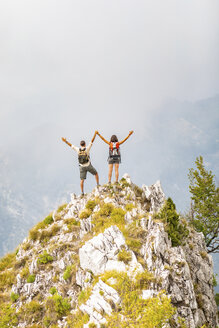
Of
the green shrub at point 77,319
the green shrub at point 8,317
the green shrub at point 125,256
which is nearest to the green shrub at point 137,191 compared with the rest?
the green shrub at point 125,256

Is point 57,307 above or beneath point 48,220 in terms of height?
beneath

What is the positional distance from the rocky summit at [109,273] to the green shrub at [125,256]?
0.05 m

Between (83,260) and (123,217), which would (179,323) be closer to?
(83,260)

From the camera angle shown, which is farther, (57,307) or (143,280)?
(57,307)

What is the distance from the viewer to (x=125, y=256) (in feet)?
31.0

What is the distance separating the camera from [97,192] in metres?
16.6

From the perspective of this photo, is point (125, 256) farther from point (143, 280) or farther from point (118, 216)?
point (118, 216)

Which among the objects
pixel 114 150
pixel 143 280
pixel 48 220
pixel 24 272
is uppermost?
pixel 114 150

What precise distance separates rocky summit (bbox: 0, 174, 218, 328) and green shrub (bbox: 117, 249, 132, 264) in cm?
5

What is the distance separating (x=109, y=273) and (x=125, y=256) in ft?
3.50

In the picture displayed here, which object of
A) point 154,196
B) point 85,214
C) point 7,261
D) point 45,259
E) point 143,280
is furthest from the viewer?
point 154,196

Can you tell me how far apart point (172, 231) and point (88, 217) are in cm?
580

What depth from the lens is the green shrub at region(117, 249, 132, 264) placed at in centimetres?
934

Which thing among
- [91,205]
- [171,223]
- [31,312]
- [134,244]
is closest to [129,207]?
[171,223]
